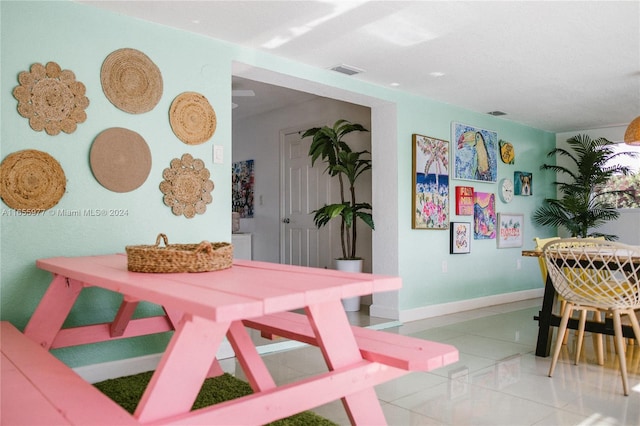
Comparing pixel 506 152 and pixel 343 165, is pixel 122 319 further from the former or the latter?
pixel 506 152

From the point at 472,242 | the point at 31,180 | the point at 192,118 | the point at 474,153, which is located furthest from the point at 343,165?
the point at 31,180

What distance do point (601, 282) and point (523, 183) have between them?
3465mm

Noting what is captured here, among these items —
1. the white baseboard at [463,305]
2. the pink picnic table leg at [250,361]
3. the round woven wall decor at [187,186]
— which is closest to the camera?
the pink picnic table leg at [250,361]

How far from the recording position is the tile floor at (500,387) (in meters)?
2.28

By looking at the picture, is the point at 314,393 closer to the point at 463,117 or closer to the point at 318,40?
the point at 318,40

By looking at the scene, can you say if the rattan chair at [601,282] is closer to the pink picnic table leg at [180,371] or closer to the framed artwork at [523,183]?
the pink picnic table leg at [180,371]

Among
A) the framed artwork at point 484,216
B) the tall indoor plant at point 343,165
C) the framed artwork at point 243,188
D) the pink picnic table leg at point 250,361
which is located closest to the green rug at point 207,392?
the pink picnic table leg at point 250,361

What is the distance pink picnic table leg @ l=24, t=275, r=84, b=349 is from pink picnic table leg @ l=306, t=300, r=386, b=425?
1334mm

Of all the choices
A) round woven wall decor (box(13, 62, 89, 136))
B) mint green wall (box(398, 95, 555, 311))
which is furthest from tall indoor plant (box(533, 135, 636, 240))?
round woven wall decor (box(13, 62, 89, 136))

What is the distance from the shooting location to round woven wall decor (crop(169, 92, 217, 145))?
3084 mm

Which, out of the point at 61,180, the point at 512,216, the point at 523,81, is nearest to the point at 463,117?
the point at 523,81

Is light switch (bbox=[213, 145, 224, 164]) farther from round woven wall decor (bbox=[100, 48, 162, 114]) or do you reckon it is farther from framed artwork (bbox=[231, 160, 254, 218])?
framed artwork (bbox=[231, 160, 254, 218])

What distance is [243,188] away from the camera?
6703mm

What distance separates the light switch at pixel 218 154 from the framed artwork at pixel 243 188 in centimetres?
327
